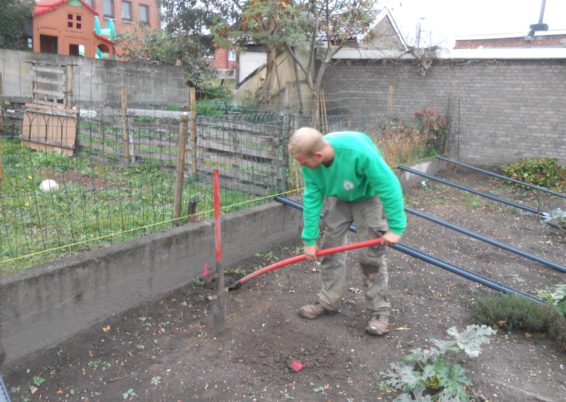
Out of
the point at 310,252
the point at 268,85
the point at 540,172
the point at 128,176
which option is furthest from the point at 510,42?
the point at 310,252

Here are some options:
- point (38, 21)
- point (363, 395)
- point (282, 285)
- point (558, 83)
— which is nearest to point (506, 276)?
point (282, 285)

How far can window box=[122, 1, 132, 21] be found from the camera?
30.5 meters

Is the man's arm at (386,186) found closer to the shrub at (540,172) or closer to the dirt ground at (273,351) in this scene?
the dirt ground at (273,351)

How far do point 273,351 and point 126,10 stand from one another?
32.3 metres

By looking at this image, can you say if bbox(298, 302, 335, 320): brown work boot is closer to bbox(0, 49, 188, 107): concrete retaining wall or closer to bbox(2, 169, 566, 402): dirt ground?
bbox(2, 169, 566, 402): dirt ground

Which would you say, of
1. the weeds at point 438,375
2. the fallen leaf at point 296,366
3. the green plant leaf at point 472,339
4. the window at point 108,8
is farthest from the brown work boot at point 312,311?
the window at point 108,8

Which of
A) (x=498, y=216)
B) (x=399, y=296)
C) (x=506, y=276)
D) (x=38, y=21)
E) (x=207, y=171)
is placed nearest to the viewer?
(x=399, y=296)

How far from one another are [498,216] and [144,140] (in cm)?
600

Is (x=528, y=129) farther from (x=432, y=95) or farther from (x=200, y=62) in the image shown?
(x=200, y=62)

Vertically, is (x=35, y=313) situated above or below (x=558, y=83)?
below

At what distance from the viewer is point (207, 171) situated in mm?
6367

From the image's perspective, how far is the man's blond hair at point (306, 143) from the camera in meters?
2.97

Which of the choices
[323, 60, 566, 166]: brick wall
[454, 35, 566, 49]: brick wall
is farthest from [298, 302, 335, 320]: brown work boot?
[454, 35, 566, 49]: brick wall

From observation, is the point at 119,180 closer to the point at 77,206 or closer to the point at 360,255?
the point at 77,206
